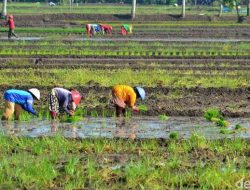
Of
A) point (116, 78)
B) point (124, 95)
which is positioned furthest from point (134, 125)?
point (116, 78)

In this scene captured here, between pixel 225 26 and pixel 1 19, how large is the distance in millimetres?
15710

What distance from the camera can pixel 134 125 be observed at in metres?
15.8

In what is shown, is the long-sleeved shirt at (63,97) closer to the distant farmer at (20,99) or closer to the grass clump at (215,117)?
the distant farmer at (20,99)

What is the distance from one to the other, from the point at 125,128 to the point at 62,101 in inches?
56.8

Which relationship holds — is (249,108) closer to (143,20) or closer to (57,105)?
(57,105)

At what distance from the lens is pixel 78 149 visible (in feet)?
41.3

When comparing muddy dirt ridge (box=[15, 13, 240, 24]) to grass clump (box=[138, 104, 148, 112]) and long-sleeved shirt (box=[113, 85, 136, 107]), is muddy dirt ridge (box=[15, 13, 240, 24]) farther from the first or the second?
long-sleeved shirt (box=[113, 85, 136, 107])

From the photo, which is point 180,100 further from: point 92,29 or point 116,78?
point 92,29

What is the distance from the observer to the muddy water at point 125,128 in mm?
14438

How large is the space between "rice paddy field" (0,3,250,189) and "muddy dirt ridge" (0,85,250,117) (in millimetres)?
24

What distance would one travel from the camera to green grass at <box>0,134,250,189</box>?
33.5 feet

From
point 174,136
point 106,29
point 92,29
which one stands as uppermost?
point 174,136

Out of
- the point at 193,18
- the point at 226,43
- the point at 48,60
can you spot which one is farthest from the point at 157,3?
the point at 48,60

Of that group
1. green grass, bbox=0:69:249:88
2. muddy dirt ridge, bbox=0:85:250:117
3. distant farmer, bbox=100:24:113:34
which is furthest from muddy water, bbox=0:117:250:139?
distant farmer, bbox=100:24:113:34
